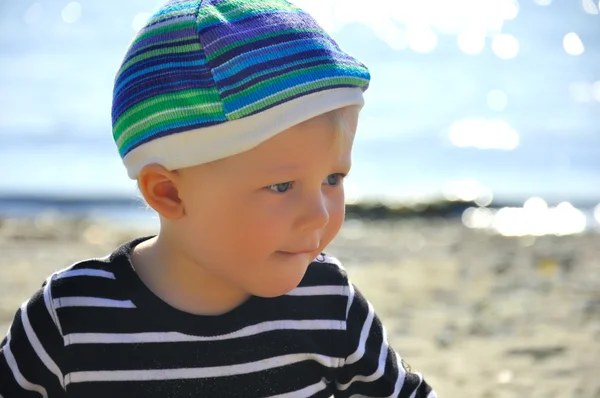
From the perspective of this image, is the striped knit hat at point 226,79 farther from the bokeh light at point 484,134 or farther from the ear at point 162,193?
the bokeh light at point 484,134

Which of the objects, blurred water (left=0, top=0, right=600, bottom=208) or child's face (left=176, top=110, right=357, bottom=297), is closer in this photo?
child's face (left=176, top=110, right=357, bottom=297)

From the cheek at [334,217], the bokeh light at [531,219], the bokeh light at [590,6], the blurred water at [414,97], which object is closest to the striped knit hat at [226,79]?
the cheek at [334,217]

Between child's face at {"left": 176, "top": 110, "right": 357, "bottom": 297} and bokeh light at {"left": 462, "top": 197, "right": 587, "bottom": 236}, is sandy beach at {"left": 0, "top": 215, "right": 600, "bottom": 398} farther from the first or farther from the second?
child's face at {"left": 176, "top": 110, "right": 357, "bottom": 297}

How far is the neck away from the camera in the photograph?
2172mm

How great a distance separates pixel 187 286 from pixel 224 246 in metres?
0.22

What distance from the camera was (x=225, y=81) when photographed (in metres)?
1.91

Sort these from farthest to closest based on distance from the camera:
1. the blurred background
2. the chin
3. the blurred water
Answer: the blurred water → the blurred background → the chin

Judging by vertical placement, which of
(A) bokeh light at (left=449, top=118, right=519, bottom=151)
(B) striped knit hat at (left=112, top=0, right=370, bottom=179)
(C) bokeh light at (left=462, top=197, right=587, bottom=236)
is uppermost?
(A) bokeh light at (left=449, top=118, right=519, bottom=151)

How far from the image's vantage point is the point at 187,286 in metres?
2.18

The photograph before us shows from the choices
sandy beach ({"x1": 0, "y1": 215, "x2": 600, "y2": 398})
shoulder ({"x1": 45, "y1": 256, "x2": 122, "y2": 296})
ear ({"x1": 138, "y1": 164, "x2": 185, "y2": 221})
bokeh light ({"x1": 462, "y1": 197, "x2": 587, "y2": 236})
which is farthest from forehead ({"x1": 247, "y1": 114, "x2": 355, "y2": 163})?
bokeh light ({"x1": 462, "y1": 197, "x2": 587, "y2": 236})

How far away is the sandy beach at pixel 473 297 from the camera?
142 inches

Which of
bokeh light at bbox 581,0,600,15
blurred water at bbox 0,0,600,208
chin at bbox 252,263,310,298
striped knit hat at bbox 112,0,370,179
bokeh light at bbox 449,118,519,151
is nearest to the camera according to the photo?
striped knit hat at bbox 112,0,370,179

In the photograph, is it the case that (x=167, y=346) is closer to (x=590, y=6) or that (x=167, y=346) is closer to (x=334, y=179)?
(x=334, y=179)

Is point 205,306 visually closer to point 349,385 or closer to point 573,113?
point 349,385
